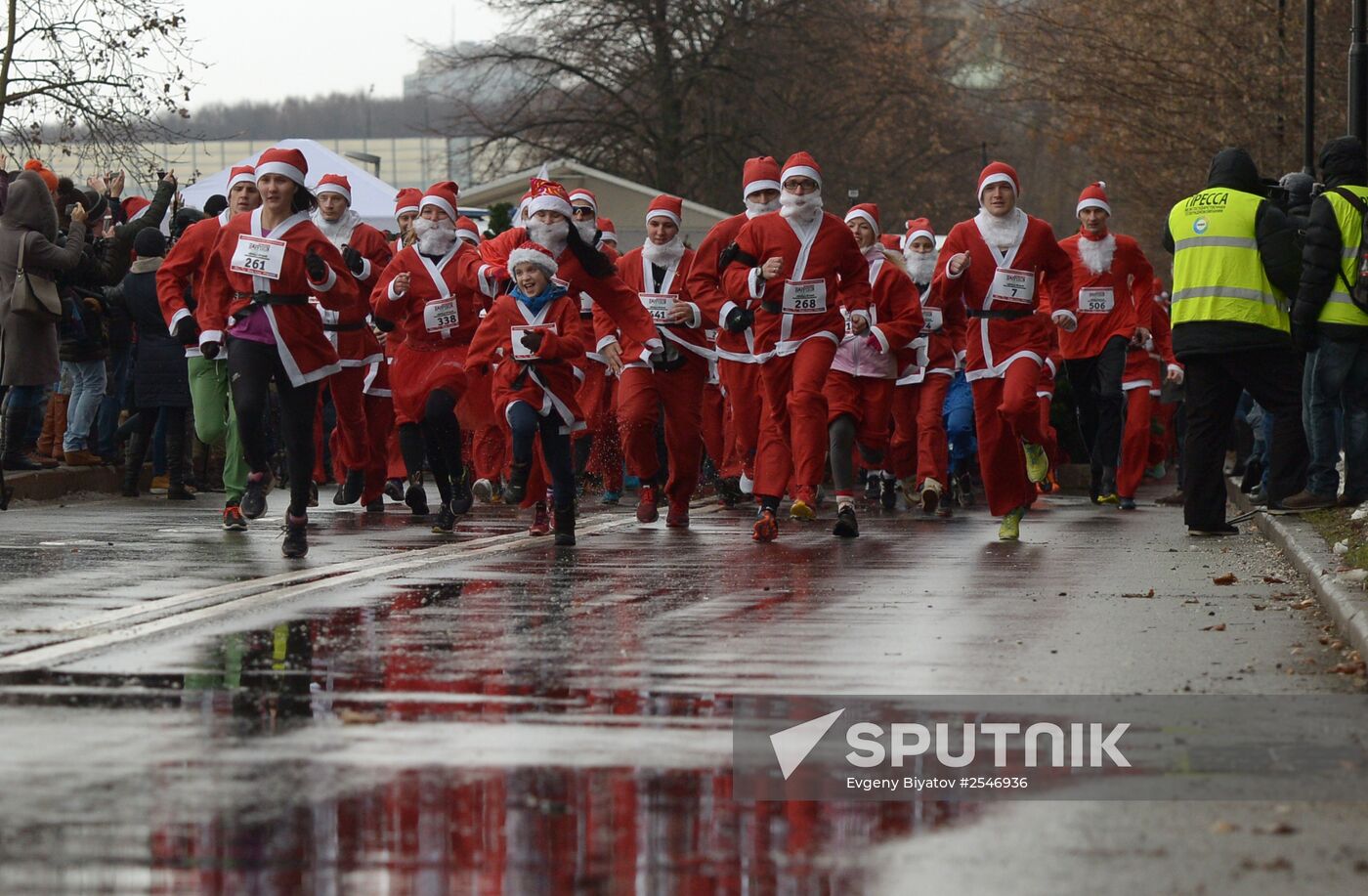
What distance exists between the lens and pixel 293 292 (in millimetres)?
12523

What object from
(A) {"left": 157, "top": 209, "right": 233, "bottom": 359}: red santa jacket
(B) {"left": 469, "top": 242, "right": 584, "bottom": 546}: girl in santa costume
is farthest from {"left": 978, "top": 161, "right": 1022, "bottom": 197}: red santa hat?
(A) {"left": 157, "top": 209, "right": 233, "bottom": 359}: red santa jacket

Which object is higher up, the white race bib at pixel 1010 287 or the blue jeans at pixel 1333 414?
the white race bib at pixel 1010 287

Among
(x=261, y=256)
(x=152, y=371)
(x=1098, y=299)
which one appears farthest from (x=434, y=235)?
(x=1098, y=299)

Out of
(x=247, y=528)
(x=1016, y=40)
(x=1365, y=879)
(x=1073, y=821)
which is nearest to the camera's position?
(x=1365, y=879)

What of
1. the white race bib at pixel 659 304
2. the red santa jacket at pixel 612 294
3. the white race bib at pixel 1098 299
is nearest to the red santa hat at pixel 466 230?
the white race bib at pixel 659 304

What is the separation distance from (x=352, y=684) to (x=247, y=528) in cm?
700

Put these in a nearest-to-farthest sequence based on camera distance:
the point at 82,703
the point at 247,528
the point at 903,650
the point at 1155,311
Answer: the point at 82,703 < the point at 903,650 < the point at 247,528 < the point at 1155,311

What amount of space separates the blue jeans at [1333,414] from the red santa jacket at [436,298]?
519cm

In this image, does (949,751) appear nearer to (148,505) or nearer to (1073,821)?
(1073,821)

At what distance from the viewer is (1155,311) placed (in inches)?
730

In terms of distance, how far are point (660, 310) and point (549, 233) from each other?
255 cm

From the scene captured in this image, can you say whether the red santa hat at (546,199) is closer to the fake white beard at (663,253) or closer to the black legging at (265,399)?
the black legging at (265,399)

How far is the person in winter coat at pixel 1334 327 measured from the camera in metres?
13.6

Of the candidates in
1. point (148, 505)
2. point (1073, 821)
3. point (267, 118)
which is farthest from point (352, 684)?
A: point (267, 118)
